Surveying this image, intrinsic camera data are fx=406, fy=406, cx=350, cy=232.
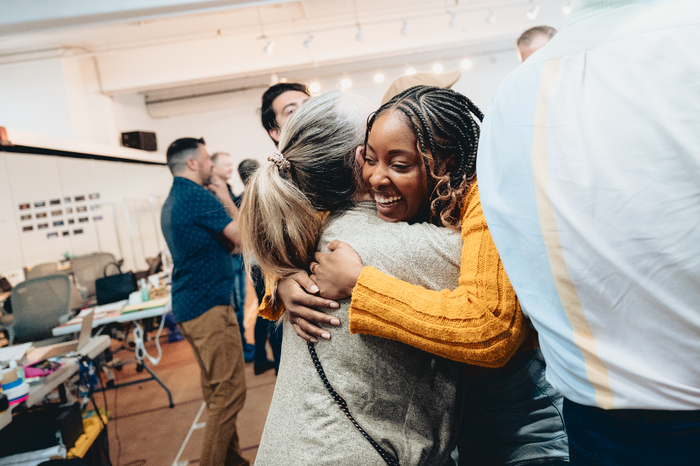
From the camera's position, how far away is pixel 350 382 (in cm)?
83

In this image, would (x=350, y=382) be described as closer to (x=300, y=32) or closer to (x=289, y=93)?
(x=289, y=93)

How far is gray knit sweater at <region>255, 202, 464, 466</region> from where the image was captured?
2.67ft

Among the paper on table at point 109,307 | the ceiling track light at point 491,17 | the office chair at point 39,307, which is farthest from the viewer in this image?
the ceiling track light at point 491,17

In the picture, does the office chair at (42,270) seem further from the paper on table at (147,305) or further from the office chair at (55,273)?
the paper on table at (147,305)

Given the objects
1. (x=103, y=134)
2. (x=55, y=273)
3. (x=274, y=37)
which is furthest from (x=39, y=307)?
(x=274, y=37)

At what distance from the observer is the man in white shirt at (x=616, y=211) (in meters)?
0.50

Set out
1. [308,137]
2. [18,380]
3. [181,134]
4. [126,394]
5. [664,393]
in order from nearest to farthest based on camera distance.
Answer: [664,393]
[308,137]
[18,380]
[126,394]
[181,134]

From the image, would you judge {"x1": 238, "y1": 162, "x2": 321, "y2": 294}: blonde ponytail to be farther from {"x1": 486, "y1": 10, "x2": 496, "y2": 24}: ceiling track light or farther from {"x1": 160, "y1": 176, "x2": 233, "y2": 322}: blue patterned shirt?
{"x1": 486, "y1": 10, "x2": 496, "y2": 24}: ceiling track light

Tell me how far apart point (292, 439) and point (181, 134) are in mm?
8387

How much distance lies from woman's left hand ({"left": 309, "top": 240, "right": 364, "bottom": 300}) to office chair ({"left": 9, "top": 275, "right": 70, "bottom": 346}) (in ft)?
12.4

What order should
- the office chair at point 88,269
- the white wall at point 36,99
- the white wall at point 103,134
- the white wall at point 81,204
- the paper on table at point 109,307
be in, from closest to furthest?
the paper on table at point 109,307, the white wall at point 81,204, the white wall at point 103,134, the office chair at point 88,269, the white wall at point 36,99

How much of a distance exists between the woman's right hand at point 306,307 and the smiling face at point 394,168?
25 cm

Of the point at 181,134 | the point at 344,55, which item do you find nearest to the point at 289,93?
the point at 344,55

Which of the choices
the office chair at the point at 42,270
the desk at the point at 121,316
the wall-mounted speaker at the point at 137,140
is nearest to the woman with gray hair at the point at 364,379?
the desk at the point at 121,316
